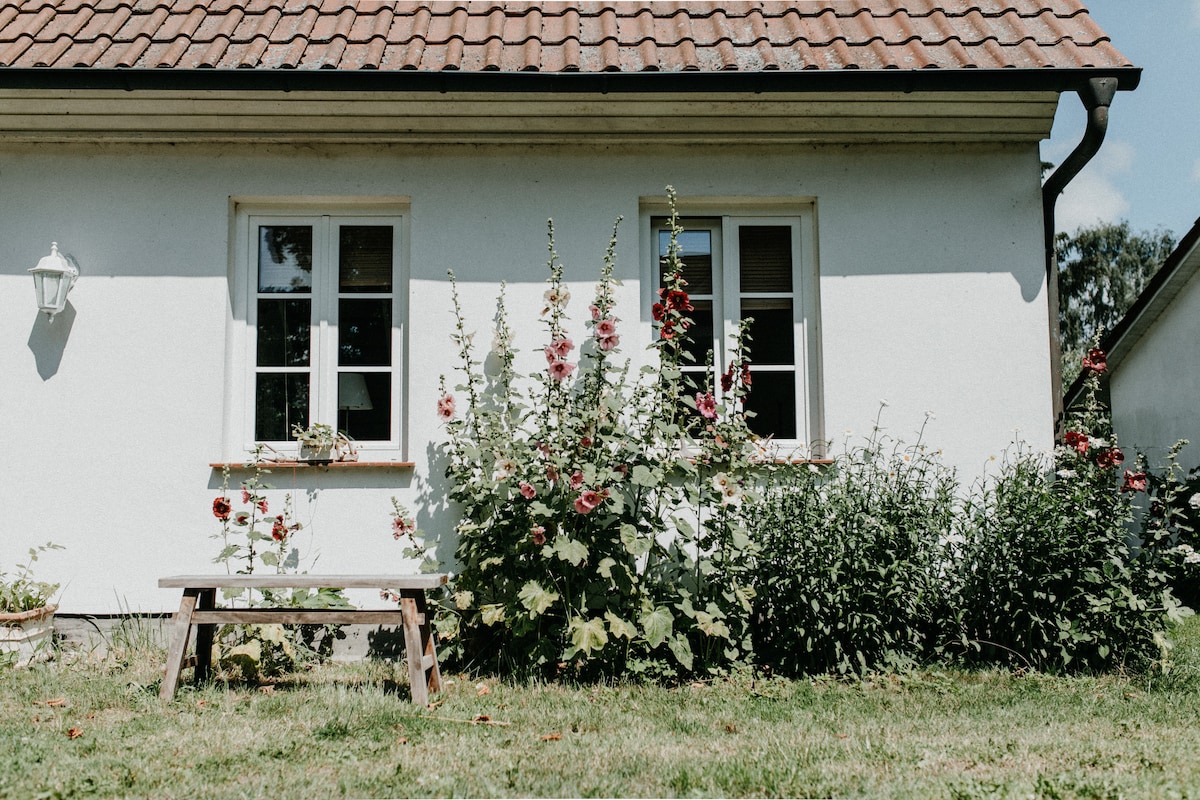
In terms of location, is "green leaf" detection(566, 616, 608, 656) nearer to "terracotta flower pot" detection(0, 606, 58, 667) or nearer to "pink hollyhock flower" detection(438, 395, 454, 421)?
"pink hollyhock flower" detection(438, 395, 454, 421)

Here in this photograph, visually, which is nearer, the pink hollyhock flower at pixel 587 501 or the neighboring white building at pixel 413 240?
the pink hollyhock flower at pixel 587 501

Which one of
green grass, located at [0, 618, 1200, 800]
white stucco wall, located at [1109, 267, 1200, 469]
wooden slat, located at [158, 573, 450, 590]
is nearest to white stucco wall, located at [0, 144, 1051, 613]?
wooden slat, located at [158, 573, 450, 590]

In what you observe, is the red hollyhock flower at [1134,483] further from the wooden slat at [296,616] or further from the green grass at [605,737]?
the wooden slat at [296,616]

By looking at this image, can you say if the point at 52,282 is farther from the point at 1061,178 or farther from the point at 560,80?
the point at 1061,178

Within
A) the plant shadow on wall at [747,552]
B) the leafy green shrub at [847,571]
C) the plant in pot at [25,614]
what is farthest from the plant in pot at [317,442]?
the leafy green shrub at [847,571]

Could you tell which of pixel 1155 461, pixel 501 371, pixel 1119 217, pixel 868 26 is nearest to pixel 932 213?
pixel 868 26

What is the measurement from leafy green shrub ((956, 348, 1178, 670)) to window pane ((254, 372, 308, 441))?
150 inches

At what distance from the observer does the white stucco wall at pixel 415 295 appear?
530 cm

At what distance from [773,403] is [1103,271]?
3154 centimetres

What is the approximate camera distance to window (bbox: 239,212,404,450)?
18.1 ft

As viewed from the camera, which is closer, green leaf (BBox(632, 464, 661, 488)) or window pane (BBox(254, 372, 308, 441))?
green leaf (BBox(632, 464, 661, 488))

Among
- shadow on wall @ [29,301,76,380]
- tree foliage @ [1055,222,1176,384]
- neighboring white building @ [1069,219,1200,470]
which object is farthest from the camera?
tree foliage @ [1055,222,1176,384]

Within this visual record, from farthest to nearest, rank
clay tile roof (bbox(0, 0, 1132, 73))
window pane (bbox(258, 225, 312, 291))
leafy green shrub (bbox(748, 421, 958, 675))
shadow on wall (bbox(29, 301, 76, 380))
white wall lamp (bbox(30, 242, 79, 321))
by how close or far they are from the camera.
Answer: window pane (bbox(258, 225, 312, 291)) < shadow on wall (bbox(29, 301, 76, 380)) < white wall lamp (bbox(30, 242, 79, 321)) < clay tile roof (bbox(0, 0, 1132, 73)) < leafy green shrub (bbox(748, 421, 958, 675))

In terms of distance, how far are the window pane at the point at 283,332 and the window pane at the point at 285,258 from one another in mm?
104
